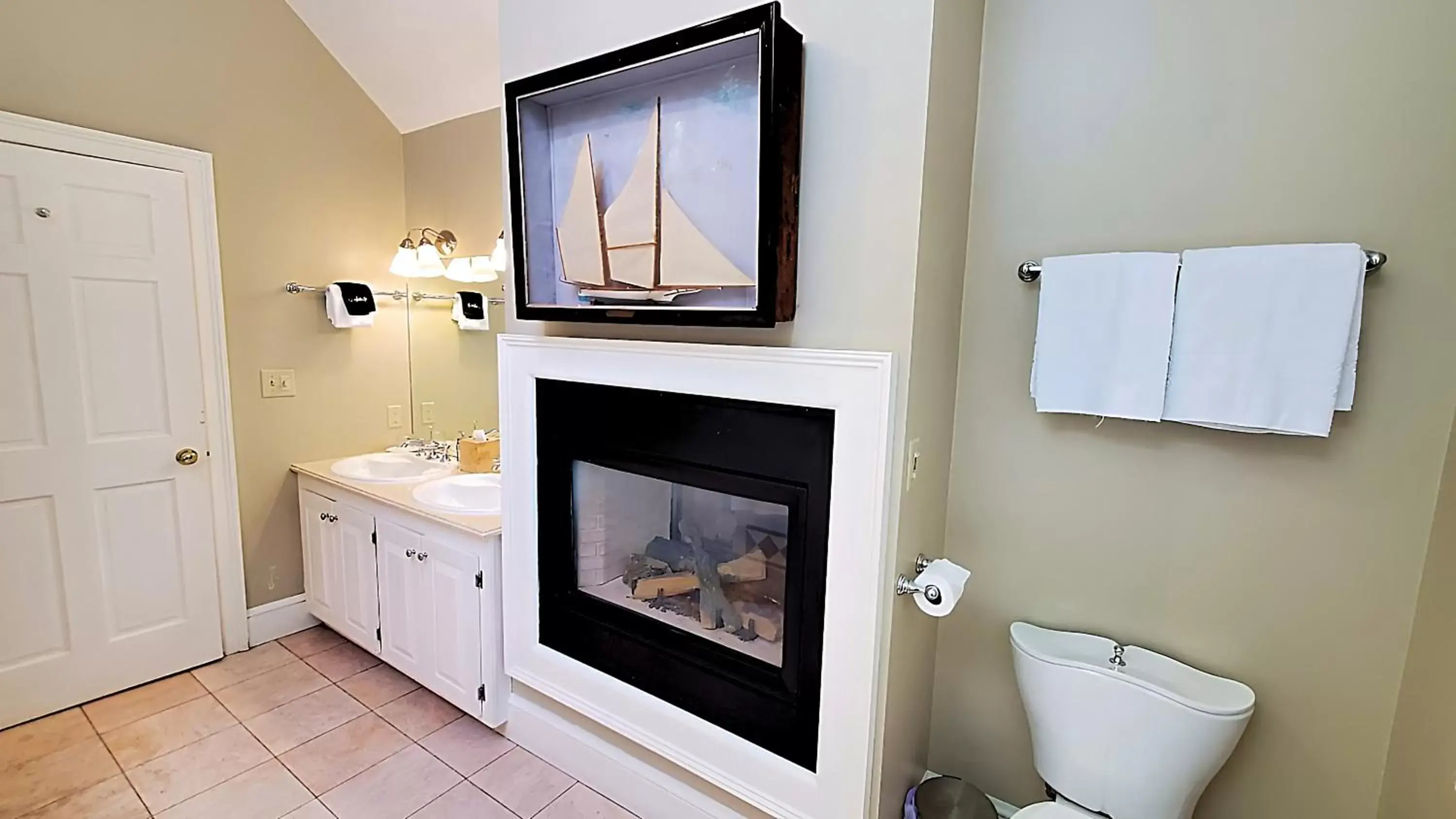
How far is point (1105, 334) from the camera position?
1492 mm

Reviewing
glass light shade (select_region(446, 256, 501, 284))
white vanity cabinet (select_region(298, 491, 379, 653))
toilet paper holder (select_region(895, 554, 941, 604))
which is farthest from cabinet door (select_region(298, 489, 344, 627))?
toilet paper holder (select_region(895, 554, 941, 604))

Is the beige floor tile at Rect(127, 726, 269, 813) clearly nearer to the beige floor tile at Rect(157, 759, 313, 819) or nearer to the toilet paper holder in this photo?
the beige floor tile at Rect(157, 759, 313, 819)

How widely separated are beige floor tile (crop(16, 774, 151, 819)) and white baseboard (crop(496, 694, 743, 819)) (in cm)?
105

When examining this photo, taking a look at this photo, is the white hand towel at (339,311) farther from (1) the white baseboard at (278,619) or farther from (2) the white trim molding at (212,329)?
(1) the white baseboard at (278,619)

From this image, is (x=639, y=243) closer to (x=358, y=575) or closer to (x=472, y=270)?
(x=472, y=270)

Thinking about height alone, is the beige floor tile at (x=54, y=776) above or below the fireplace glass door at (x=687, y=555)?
below

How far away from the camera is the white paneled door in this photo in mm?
2168

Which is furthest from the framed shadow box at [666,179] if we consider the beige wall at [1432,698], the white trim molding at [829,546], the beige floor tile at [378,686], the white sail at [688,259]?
the beige floor tile at [378,686]

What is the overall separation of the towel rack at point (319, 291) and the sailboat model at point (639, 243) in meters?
1.77

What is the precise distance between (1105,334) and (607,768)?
1.91 meters

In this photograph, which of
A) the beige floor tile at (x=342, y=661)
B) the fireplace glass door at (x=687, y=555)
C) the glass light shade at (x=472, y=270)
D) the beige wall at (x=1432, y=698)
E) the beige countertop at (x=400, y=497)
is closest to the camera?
the beige wall at (x=1432, y=698)

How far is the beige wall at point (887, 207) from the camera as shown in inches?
52.9

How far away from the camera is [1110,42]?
151 centimetres

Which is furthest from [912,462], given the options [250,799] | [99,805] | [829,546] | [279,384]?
[279,384]
